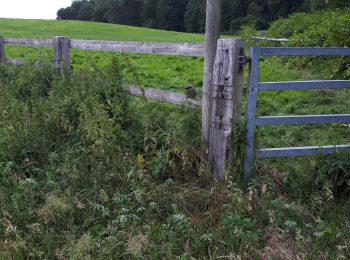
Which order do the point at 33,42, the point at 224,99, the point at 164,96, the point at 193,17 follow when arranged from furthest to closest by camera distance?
the point at 193,17
the point at 33,42
the point at 164,96
the point at 224,99

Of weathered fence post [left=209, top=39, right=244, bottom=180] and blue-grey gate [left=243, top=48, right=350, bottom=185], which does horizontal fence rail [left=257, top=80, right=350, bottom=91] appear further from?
weathered fence post [left=209, top=39, right=244, bottom=180]

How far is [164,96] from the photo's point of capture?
5480 millimetres

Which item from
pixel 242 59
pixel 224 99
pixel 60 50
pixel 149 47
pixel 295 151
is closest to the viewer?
pixel 242 59

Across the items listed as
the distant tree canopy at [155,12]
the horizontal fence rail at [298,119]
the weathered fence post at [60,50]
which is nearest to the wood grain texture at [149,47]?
the weathered fence post at [60,50]

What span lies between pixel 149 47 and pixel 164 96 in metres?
0.77

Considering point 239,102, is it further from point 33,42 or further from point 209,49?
point 33,42

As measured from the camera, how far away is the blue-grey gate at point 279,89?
4.45 metres

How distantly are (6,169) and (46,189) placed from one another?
1.97 feet

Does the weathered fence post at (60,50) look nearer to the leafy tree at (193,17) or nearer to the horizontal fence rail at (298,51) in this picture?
the horizontal fence rail at (298,51)

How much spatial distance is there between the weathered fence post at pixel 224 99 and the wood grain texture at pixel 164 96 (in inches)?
18.5

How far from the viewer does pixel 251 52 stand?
175 inches

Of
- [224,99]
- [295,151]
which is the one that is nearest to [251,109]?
[224,99]

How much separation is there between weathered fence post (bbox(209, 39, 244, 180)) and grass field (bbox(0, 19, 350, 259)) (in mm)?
228

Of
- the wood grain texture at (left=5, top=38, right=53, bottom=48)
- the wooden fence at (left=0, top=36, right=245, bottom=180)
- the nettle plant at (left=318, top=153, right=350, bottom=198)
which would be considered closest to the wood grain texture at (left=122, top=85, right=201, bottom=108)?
the wooden fence at (left=0, top=36, right=245, bottom=180)
